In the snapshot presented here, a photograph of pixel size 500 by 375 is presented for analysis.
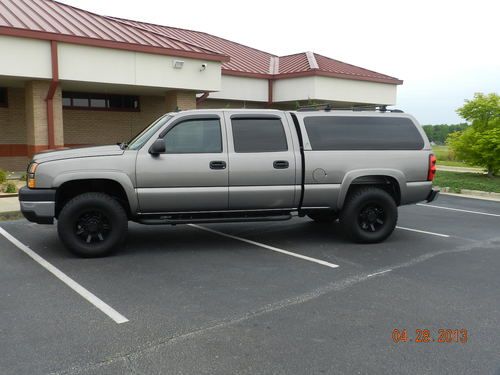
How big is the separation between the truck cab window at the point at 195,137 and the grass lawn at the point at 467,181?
10193 millimetres

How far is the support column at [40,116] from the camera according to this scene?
14.8 metres

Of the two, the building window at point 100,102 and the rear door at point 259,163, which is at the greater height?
the building window at point 100,102

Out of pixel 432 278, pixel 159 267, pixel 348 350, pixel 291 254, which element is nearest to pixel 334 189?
pixel 291 254

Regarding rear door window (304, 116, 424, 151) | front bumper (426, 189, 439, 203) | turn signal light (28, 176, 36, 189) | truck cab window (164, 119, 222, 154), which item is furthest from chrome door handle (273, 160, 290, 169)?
turn signal light (28, 176, 36, 189)

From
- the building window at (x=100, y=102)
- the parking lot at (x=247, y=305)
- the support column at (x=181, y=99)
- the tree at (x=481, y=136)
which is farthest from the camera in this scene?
the building window at (x=100, y=102)

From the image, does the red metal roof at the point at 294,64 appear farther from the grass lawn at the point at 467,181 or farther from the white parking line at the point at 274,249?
the white parking line at the point at 274,249

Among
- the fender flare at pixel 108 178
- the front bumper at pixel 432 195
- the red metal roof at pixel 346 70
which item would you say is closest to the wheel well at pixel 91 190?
the fender flare at pixel 108 178

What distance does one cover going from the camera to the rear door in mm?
6617

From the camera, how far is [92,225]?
6.30 m

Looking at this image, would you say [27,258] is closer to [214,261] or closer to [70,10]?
[214,261]

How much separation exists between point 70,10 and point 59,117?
5.00 meters

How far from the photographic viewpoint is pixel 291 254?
658 centimetres

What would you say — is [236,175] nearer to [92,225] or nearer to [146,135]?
[146,135]

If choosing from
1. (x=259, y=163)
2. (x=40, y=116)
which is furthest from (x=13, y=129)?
(x=259, y=163)
